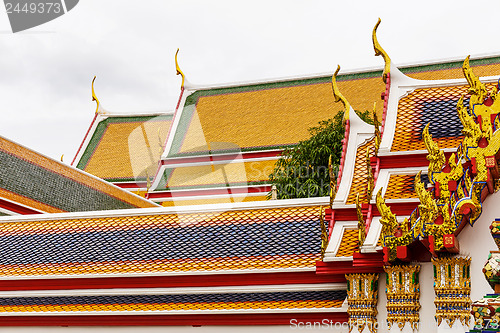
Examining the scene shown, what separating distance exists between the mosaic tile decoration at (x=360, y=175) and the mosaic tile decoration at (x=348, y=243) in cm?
36

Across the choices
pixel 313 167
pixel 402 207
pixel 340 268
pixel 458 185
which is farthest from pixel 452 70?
pixel 458 185

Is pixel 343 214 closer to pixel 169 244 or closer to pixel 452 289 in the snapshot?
pixel 452 289

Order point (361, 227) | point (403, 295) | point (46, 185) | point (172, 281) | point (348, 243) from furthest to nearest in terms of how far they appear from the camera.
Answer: point (46, 185) → point (172, 281) → point (348, 243) → point (361, 227) → point (403, 295)

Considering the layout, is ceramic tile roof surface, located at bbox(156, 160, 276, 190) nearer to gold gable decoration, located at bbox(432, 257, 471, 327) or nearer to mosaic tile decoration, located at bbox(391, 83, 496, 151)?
mosaic tile decoration, located at bbox(391, 83, 496, 151)

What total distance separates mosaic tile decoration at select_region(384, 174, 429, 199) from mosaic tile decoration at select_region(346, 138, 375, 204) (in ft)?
1.59

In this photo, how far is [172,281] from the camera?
29.3 ft

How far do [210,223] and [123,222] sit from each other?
133 cm

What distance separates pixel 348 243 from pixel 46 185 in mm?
9122

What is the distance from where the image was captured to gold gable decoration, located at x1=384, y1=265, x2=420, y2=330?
7320 millimetres

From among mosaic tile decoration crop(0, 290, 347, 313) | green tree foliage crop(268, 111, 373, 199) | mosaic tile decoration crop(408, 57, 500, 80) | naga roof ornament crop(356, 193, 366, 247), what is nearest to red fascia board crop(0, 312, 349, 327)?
mosaic tile decoration crop(0, 290, 347, 313)

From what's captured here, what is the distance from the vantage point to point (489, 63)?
20641mm

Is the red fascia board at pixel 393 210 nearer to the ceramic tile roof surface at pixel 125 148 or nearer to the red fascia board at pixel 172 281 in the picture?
the red fascia board at pixel 172 281

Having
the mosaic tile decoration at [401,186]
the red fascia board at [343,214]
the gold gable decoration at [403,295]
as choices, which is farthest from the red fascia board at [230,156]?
the gold gable decoration at [403,295]

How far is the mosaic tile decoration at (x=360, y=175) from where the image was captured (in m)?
8.56
